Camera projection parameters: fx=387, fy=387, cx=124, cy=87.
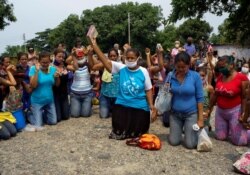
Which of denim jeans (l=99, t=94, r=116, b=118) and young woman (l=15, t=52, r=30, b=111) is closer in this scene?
young woman (l=15, t=52, r=30, b=111)

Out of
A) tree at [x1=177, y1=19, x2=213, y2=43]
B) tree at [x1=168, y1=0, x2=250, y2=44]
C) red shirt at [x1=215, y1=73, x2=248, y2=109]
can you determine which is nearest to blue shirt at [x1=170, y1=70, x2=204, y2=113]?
red shirt at [x1=215, y1=73, x2=248, y2=109]

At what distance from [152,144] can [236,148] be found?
1491 millimetres

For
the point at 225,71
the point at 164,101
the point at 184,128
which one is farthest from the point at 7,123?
the point at 225,71

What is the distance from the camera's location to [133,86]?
266 inches

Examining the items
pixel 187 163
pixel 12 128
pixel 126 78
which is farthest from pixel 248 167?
pixel 12 128

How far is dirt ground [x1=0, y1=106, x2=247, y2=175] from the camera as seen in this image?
5.39 meters

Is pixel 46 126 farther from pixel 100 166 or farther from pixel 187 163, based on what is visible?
pixel 187 163

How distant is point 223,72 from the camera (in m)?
6.92

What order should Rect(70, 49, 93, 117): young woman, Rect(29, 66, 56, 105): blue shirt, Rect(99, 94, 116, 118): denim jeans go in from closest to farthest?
Rect(29, 66, 56, 105): blue shirt
Rect(70, 49, 93, 117): young woman
Rect(99, 94, 116, 118): denim jeans

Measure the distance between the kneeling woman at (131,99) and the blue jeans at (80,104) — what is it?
7.39 ft

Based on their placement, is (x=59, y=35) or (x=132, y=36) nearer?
(x=132, y=36)

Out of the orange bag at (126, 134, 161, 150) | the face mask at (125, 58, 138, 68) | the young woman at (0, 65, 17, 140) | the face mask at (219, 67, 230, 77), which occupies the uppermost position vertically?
the face mask at (125, 58, 138, 68)

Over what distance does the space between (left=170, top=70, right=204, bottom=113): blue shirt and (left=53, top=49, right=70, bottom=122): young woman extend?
311 cm

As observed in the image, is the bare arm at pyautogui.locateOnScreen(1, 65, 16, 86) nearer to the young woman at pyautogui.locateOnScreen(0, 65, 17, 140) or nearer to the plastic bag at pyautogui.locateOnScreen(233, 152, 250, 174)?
the young woman at pyautogui.locateOnScreen(0, 65, 17, 140)
